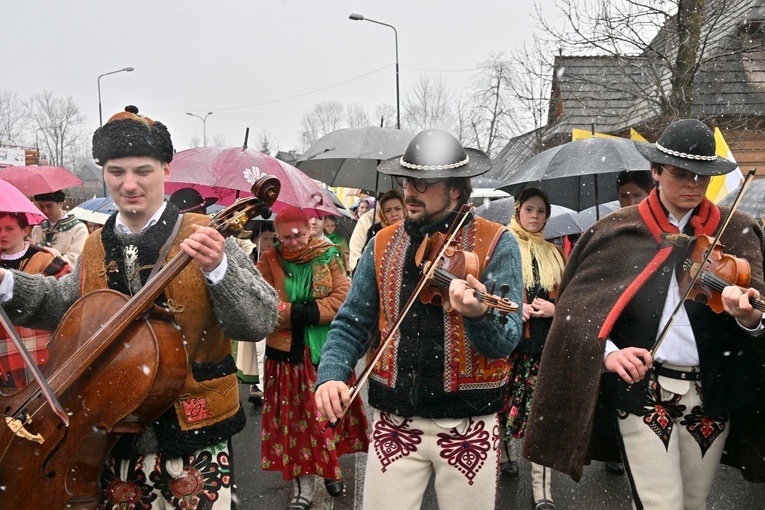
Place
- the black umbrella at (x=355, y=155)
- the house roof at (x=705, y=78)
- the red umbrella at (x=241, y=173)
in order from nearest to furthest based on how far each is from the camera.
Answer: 1. the red umbrella at (x=241, y=173)
2. the black umbrella at (x=355, y=155)
3. the house roof at (x=705, y=78)

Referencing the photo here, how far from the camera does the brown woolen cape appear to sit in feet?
10.3

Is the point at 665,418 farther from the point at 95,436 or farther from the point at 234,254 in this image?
the point at 95,436

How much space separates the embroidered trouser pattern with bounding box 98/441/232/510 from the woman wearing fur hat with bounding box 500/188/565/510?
2.64 metres

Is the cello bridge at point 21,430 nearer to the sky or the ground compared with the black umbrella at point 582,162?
nearer to the ground

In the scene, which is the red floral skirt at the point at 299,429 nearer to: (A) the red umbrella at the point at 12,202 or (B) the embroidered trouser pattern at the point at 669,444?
(A) the red umbrella at the point at 12,202

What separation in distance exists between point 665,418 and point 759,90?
13405mm

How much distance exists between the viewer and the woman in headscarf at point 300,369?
4809 mm

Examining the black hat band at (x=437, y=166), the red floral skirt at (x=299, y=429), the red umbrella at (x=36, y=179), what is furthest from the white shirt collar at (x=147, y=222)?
the red umbrella at (x=36, y=179)

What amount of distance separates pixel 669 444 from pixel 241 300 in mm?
1845

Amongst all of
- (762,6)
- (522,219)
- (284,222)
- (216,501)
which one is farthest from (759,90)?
(216,501)

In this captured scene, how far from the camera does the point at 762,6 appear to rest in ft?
45.4

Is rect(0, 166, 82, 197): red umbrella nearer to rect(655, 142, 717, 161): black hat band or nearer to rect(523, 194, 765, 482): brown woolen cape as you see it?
rect(523, 194, 765, 482): brown woolen cape

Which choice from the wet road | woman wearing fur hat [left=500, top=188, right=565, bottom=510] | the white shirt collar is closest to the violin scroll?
the white shirt collar

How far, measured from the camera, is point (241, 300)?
8.87 feet
